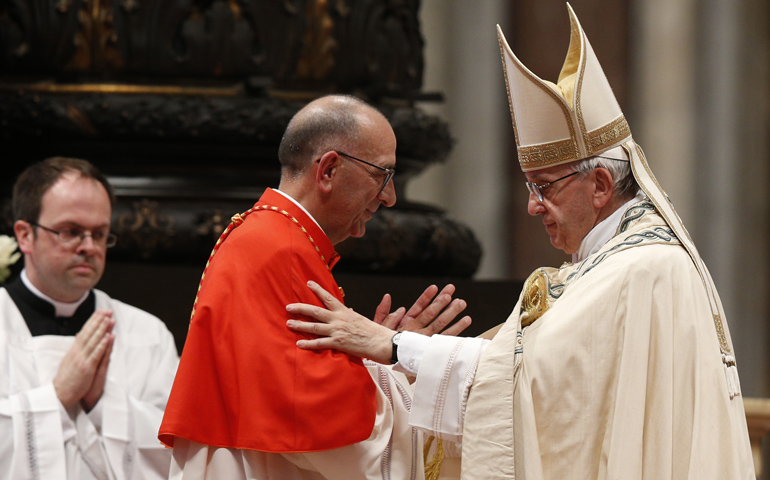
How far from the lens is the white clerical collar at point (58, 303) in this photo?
3.92 metres

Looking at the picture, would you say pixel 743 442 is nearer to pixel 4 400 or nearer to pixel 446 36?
pixel 4 400

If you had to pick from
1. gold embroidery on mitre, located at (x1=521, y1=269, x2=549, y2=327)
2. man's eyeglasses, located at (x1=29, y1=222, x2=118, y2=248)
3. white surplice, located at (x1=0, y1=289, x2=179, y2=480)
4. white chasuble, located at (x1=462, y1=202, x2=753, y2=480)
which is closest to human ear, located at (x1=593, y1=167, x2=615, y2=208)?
white chasuble, located at (x1=462, y1=202, x2=753, y2=480)

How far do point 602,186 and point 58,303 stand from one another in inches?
82.0

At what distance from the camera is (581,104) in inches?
117

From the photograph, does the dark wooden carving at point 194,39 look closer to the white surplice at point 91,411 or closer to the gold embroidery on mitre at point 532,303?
the white surplice at point 91,411

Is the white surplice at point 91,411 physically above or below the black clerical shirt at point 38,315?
below

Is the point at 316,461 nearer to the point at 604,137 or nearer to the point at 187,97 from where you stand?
the point at 604,137

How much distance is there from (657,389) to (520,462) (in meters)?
0.39

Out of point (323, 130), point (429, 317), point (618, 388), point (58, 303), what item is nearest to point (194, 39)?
point (58, 303)

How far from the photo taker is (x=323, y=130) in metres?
2.92

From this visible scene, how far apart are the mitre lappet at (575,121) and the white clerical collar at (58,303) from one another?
185 cm

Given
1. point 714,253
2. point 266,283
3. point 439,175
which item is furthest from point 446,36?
point 266,283

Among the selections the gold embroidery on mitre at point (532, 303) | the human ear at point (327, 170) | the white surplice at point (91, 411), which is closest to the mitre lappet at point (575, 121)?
the gold embroidery on mitre at point (532, 303)

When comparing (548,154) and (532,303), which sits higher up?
(548,154)
